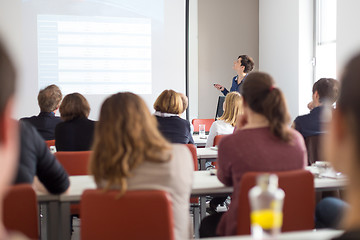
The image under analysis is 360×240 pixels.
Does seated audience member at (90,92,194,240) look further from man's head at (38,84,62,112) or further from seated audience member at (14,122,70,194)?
man's head at (38,84,62,112)

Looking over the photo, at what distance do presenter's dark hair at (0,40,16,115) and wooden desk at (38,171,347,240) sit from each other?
143cm

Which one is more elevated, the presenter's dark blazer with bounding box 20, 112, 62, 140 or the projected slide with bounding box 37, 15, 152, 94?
the projected slide with bounding box 37, 15, 152, 94

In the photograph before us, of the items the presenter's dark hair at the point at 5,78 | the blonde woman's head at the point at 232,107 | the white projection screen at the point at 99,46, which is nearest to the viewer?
the presenter's dark hair at the point at 5,78

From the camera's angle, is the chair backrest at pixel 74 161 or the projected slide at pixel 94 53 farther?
the projected slide at pixel 94 53

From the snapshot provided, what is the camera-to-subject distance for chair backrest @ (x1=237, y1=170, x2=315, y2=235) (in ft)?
6.06

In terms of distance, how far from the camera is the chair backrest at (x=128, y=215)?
4.97ft

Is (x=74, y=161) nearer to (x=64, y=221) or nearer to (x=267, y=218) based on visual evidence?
(x=64, y=221)

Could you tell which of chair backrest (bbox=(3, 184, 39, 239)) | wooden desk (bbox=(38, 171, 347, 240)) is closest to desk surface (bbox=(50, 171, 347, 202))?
wooden desk (bbox=(38, 171, 347, 240))

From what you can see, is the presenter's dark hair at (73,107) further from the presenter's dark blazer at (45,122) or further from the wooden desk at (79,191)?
the wooden desk at (79,191)

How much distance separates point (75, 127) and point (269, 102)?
175 centimetres

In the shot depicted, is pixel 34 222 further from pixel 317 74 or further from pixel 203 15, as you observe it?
pixel 203 15

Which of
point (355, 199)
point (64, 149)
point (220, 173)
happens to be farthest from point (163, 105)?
point (355, 199)

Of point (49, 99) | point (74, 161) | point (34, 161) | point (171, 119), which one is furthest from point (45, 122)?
point (34, 161)

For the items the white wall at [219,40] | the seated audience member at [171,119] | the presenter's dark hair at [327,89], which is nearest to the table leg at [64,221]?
the seated audience member at [171,119]
